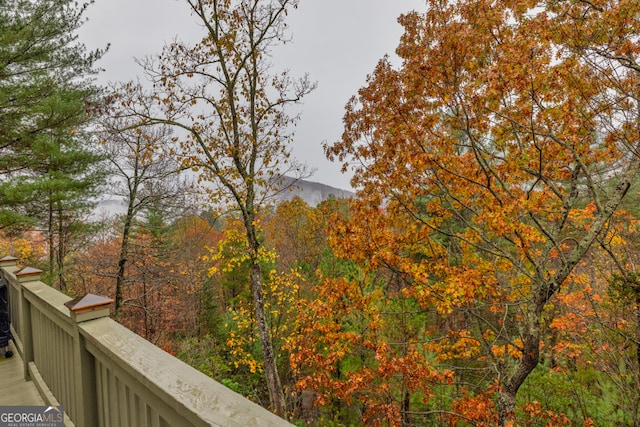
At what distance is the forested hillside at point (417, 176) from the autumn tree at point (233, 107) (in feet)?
0.16

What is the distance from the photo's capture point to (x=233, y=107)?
26.4 ft

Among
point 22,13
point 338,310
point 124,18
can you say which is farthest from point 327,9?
point 338,310

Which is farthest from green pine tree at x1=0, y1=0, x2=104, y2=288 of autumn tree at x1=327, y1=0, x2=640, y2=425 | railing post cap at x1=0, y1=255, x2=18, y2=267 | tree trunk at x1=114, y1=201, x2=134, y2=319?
autumn tree at x1=327, y1=0, x2=640, y2=425

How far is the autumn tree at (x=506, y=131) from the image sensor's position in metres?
4.06

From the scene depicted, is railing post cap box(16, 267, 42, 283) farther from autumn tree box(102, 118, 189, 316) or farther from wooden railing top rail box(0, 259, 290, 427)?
Result: autumn tree box(102, 118, 189, 316)

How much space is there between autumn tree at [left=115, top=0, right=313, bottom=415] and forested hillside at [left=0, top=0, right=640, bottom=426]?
0.05 m

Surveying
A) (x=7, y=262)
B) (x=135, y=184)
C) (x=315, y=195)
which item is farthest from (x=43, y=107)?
(x=315, y=195)

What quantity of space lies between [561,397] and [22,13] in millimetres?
16800

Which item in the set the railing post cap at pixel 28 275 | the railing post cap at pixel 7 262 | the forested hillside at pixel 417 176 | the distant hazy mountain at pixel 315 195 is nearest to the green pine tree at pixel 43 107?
the forested hillside at pixel 417 176

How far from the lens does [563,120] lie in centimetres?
451

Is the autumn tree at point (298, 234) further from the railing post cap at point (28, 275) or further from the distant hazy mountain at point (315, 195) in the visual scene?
the railing post cap at point (28, 275)

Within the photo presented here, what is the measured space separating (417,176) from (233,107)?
5.28 meters

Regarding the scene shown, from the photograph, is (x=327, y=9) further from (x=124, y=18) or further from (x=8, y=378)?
(x=8, y=378)

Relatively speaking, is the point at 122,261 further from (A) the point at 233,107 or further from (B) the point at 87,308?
(B) the point at 87,308
